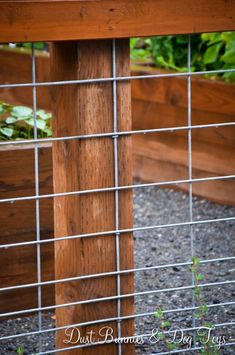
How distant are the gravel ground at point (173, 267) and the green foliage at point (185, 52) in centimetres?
81

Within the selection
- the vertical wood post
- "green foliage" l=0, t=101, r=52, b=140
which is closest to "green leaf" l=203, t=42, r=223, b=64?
"green foliage" l=0, t=101, r=52, b=140

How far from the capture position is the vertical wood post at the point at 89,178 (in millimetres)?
2299

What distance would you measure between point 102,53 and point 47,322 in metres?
1.26

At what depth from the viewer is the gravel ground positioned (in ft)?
9.68

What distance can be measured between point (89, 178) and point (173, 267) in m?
1.44

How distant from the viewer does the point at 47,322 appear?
307cm

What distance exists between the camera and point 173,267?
12.1 ft

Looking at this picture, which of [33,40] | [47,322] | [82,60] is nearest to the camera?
[33,40]

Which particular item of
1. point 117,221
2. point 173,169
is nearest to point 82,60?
point 117,221

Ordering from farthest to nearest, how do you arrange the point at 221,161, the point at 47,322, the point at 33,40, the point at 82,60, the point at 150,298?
the point at 221,161 < the point at 150,298 < the point at 47,322 < the point at 82,60 < the point at 33,40

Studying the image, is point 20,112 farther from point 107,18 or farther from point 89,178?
point 107,18

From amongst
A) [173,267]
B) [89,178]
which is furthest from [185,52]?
[89,178]

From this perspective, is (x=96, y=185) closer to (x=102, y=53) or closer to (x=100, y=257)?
(x=100, y=257)

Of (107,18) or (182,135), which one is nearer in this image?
(107,18)
